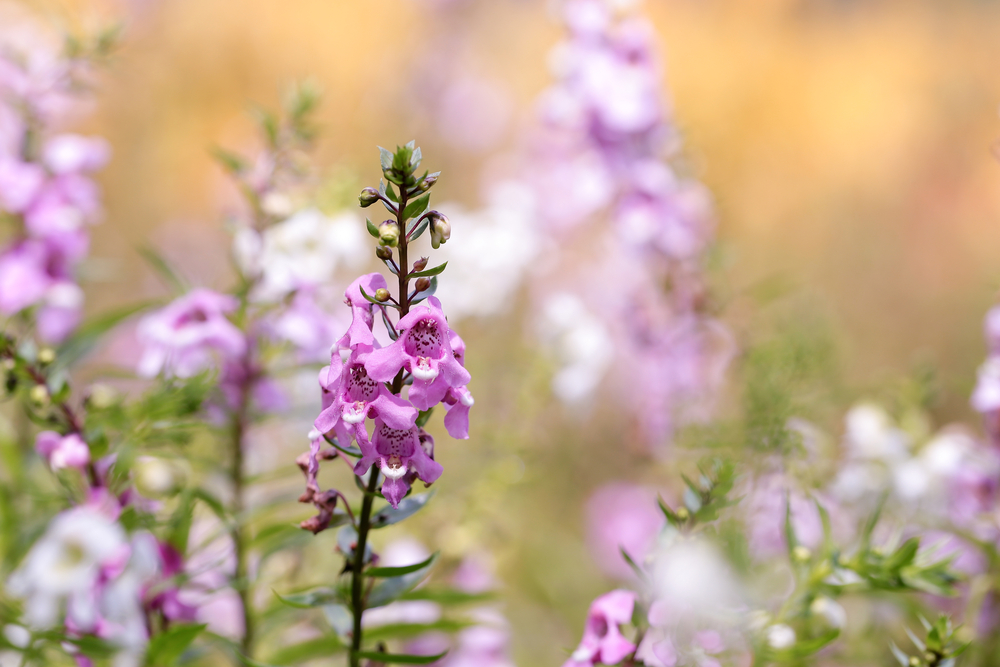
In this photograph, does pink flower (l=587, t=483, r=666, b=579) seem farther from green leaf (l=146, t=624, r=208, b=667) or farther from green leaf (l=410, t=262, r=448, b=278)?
green leaf (l=410, t=262, r=448, b=278)

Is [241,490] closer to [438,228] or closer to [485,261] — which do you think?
[438,228]

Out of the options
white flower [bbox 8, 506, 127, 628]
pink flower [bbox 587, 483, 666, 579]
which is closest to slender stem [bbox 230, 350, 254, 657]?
white flower [bbox 8, 506, 127, 628]

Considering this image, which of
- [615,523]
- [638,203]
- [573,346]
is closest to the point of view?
[638,203]

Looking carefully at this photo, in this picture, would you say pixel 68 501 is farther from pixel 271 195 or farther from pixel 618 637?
pixel 618 637

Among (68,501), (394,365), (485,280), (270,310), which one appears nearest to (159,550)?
(68,501)

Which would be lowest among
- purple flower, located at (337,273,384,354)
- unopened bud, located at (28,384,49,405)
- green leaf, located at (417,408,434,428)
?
green leaf, located at (417,408,434,428)

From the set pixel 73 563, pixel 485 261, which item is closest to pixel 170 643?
pixel 73 563

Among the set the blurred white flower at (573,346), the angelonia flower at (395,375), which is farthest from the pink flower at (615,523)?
the angelonia flower at (395,375)
